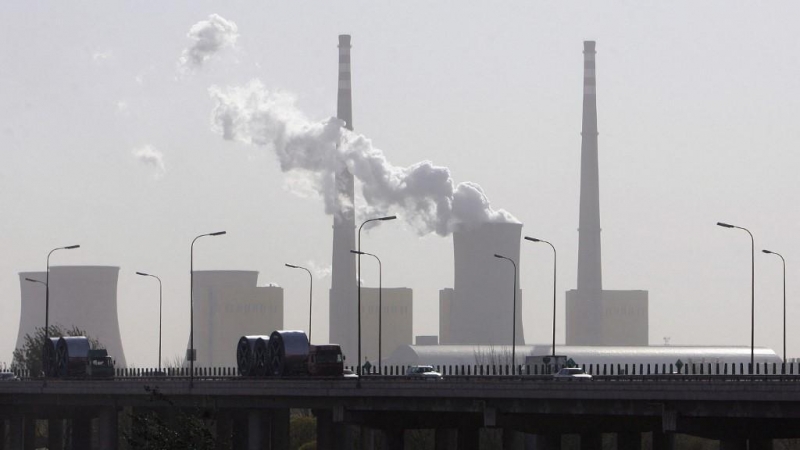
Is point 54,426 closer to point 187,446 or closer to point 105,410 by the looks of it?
point 105,410

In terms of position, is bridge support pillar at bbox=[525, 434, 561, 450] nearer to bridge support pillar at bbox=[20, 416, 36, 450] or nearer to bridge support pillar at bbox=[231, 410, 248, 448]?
bridge support pillar at bbox=[231, 410, 248, 448]

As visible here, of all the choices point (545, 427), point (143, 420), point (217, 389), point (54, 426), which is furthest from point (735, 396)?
point (54, 426)

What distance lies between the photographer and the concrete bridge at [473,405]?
73575mm

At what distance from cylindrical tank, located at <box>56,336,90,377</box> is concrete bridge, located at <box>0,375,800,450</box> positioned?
1126 cm

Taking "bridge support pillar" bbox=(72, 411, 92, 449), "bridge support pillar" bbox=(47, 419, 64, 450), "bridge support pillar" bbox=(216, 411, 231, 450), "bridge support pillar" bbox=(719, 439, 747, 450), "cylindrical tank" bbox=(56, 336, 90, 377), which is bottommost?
"bridge support pillar" bbox=(47, 419, 64, 450)

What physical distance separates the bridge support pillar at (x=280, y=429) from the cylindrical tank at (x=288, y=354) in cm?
687

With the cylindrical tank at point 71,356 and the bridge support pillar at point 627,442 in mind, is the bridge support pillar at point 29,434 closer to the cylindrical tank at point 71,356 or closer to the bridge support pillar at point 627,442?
the cylindrical tank at point 71,356

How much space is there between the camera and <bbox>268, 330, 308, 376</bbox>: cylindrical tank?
117 meters

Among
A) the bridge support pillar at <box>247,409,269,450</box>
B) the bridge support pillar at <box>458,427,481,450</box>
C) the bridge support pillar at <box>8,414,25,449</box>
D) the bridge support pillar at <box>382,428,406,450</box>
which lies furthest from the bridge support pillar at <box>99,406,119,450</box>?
the bridge support pillar at <box>458,427,481,450</box>

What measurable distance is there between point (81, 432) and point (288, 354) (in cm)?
2574

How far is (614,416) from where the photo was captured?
8131 cm

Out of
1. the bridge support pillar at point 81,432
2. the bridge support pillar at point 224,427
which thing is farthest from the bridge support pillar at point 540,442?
the bridge support pillar at point 81,432

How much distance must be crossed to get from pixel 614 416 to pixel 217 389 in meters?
30.9

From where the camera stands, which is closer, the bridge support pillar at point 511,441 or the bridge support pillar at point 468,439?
the bridge support pillar at point 511,441
